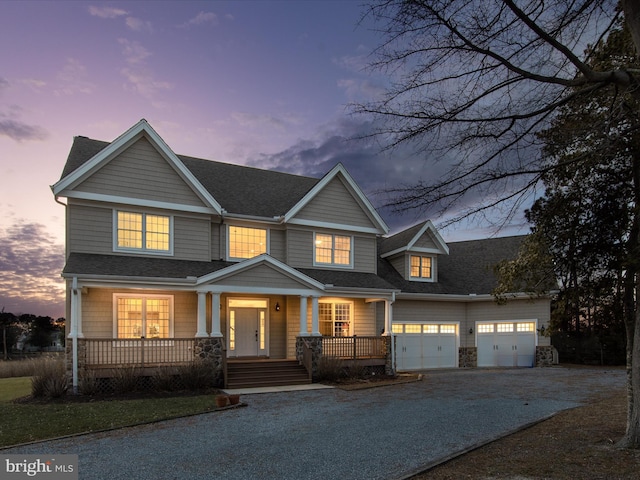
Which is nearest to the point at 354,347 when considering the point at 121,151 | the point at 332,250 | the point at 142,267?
the point at 332,250

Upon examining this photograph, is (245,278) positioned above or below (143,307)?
above

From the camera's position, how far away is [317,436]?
28.0 feet

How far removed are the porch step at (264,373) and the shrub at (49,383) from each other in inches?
185

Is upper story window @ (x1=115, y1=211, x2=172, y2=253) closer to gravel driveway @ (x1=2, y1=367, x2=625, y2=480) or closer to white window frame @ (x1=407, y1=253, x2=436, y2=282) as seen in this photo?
gravel driveway @ (x1=2, y1=367, x2=625, y2=480)

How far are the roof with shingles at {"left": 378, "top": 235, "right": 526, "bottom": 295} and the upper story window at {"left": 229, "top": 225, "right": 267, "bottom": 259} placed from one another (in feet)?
21.2

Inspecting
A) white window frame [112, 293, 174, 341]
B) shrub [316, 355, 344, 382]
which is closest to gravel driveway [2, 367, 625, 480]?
shrub [316, 355, 344, 382]

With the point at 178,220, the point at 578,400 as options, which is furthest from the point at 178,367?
the point at 578,400

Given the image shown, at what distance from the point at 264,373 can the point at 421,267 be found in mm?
10871

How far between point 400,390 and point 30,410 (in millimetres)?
10066

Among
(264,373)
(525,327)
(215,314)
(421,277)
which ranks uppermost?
(421,277)

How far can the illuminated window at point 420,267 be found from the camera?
76.8ft

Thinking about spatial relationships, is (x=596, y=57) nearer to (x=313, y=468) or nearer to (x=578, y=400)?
(x=313, y=468)

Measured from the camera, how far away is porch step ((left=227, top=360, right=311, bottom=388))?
50.4 feet

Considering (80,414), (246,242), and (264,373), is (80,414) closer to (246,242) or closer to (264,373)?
(264,373)
